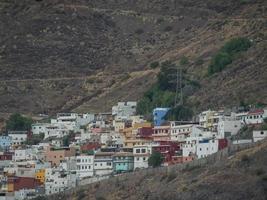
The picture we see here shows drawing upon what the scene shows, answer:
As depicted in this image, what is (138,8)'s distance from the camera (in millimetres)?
192625

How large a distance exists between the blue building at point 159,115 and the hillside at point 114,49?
7.84 ft

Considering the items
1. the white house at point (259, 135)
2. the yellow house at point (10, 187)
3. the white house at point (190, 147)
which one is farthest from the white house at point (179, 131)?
the yellow house at point (10, 187)

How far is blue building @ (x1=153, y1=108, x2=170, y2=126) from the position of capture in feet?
460

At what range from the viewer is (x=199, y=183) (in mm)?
119062

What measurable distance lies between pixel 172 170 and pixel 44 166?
1360 centimetres

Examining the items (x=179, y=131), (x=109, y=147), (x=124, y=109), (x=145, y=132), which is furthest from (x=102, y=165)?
(x=124, y=109)

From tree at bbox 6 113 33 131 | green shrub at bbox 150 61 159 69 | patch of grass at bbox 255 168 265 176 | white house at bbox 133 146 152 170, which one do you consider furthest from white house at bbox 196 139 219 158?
green shrub at bbox 150 61 159 69

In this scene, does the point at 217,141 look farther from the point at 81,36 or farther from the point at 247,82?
the point at 81,36

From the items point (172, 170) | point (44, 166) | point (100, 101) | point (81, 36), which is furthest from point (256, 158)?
point (81, 36)

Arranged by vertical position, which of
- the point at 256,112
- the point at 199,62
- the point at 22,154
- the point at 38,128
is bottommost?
the point at 22,154

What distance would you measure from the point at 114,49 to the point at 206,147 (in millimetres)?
54383

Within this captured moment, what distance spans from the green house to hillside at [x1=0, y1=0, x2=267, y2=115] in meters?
10.1

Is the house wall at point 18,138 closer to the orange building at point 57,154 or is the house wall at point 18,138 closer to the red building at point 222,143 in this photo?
the orange building at point 57,154

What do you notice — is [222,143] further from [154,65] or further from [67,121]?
[154,65]
